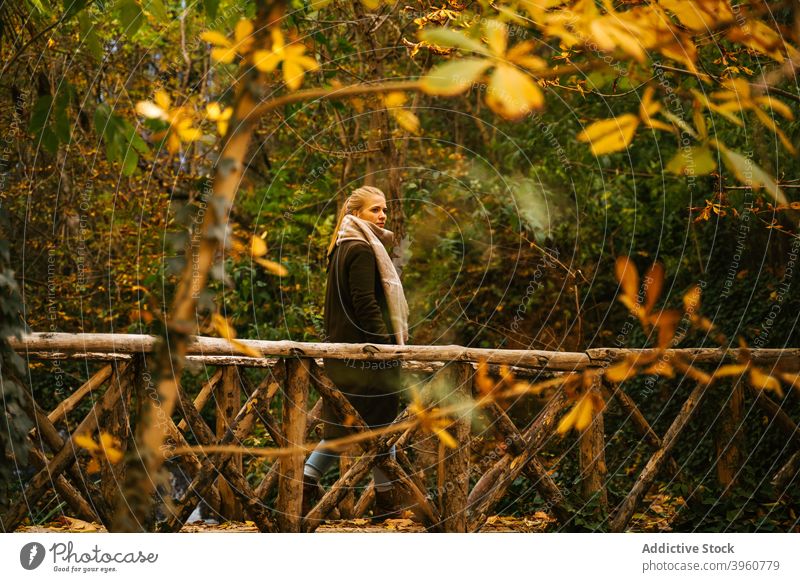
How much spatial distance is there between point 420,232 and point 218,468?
13.0ft

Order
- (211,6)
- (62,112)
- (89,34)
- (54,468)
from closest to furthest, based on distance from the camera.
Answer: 1. (211,6)
2. (62,112)
3. (89,34)
4. (54,468)

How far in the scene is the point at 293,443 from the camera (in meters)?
3.09

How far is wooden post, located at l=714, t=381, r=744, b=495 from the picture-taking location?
3.45 m

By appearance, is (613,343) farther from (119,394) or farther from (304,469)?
(119,394)

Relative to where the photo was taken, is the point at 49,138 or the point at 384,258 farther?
the point at 384,258

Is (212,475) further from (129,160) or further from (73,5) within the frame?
(73,5)

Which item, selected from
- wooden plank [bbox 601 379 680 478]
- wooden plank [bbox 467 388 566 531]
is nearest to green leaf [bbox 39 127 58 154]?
wooden plank [bbox 467 388 566 531]

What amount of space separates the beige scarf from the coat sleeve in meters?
0.05

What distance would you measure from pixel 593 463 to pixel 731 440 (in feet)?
2.06

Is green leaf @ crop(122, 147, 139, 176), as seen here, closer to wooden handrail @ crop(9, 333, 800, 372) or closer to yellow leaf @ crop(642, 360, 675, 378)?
wooden handrail @ crop(9, 333, 800, 372)

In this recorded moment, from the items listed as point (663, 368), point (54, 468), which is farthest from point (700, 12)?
point (54, 468)

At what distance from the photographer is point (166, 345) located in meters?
0.98
